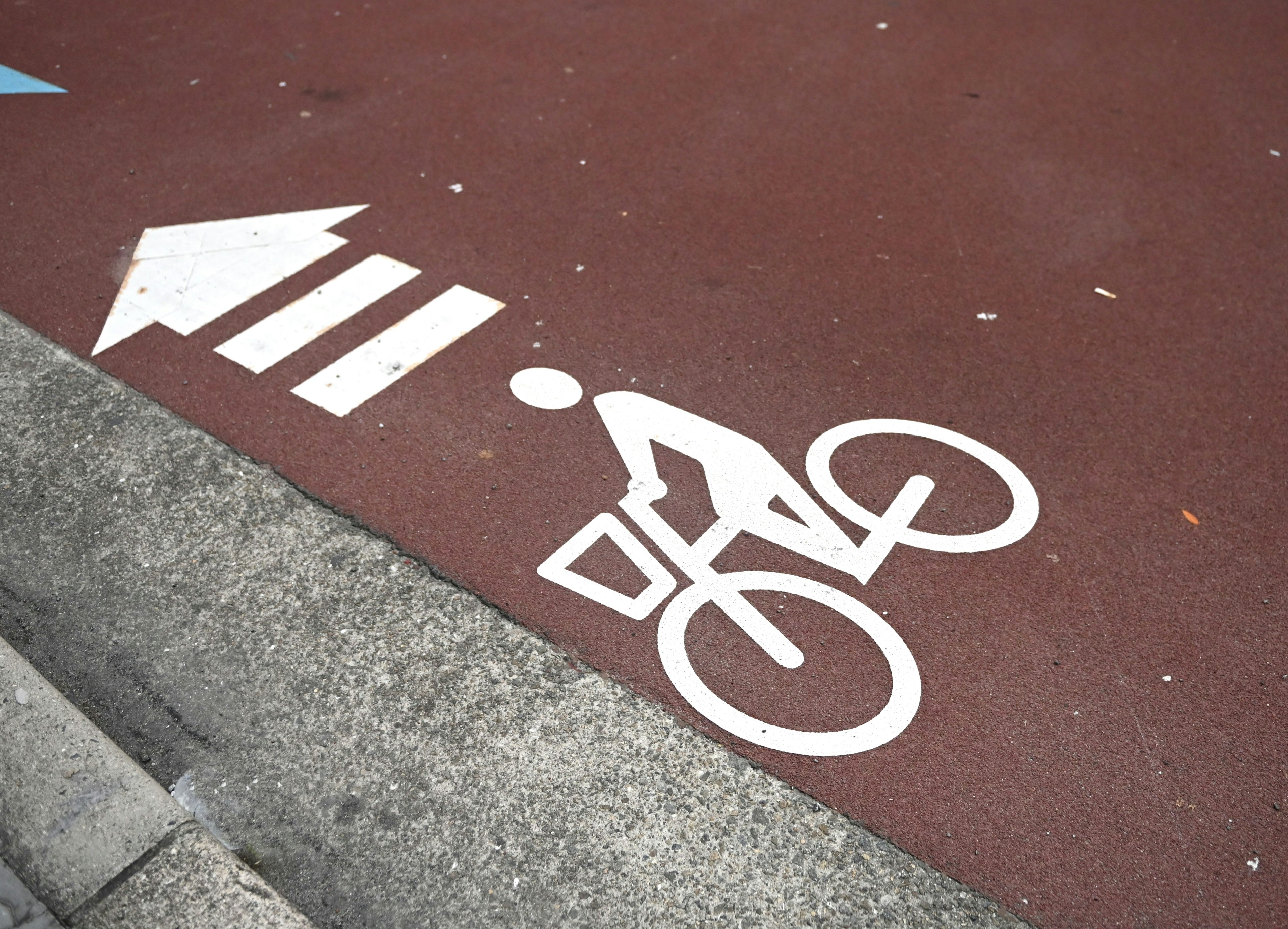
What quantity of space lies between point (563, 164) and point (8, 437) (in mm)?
3563

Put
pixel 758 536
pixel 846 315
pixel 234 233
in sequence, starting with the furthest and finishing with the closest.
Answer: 1. pixel 234 233
2. pixel 846 315
3. pixel 758 536

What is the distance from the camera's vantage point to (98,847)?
112 inches

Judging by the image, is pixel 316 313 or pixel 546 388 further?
pixel 316 313

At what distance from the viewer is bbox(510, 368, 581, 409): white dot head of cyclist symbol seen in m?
4.51

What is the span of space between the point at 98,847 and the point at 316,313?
286 centimetres

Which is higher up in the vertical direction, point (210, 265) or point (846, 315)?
point (210, 265)

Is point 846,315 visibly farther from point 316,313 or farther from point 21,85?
point 21,85

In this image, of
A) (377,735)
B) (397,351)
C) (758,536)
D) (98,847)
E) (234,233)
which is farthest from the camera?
(234,233)

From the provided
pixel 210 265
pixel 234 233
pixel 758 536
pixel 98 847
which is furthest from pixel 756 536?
pixel 234 233

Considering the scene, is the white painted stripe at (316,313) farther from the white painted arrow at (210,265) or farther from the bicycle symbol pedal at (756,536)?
the bicycle symbol pedal at (756,536)

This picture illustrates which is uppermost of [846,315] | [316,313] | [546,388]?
[316,313]

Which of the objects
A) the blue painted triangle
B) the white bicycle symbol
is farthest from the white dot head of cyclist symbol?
the blue painted triangle

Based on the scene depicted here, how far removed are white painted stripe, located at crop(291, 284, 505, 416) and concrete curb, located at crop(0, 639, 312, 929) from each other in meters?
1.78

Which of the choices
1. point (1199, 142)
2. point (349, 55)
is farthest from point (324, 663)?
point (1199, 142)
